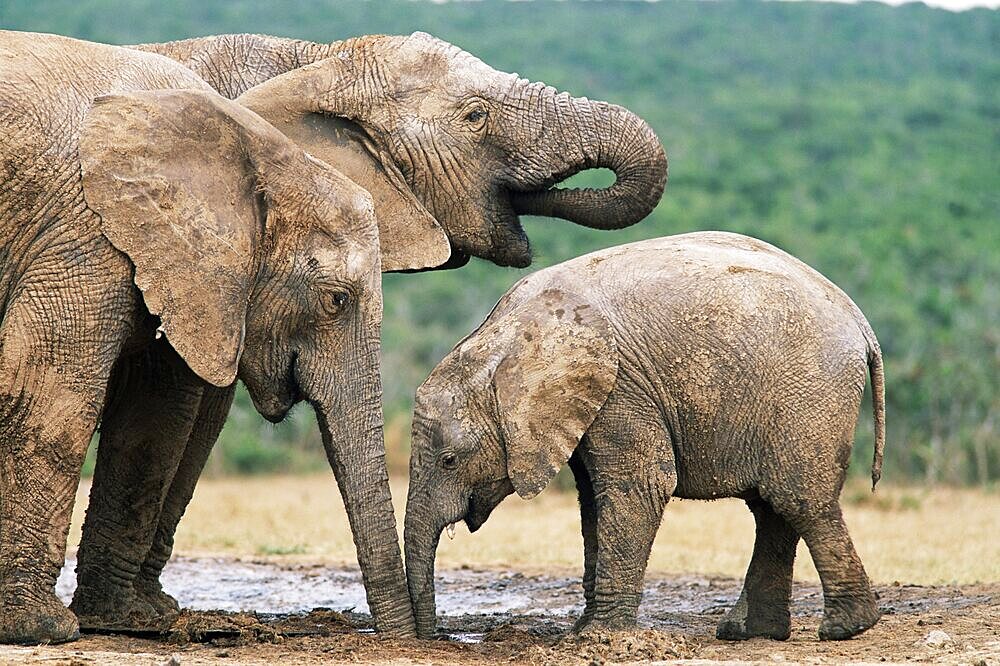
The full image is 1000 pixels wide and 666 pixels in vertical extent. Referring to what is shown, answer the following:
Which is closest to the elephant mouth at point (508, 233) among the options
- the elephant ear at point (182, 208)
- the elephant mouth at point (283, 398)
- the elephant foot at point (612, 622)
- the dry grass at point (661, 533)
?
the elephant mouth at point (283, 398)

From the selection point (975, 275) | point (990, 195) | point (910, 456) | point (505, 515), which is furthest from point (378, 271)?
point (990, 195)

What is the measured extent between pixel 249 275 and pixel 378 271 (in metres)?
0.58

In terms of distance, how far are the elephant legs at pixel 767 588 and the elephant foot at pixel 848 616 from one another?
0.38m

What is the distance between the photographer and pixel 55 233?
604 centimetres

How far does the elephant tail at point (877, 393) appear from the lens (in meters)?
7.36

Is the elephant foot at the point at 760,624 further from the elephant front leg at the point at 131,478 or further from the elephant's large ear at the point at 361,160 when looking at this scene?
the elephant front leg at the point at 131,478

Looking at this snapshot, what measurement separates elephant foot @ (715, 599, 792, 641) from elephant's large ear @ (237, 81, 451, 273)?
6.96ft

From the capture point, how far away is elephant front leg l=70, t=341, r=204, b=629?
23.4ft

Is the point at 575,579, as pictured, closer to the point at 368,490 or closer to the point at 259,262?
the point at 368,490

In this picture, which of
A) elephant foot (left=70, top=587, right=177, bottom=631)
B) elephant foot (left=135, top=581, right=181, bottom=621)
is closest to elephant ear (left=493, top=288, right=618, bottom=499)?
elephant foot (left=70, top=587, right=177, bottom=631)

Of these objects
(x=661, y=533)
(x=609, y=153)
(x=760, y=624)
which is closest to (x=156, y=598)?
(x=760, y=624)

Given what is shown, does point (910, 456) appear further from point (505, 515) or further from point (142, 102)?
point (142, 102)

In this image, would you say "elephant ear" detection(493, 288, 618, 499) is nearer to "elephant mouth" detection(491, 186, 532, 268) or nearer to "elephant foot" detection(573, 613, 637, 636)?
"elephant foot" detection(573, 613, 637, 636)

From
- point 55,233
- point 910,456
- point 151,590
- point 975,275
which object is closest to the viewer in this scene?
point 55,233
